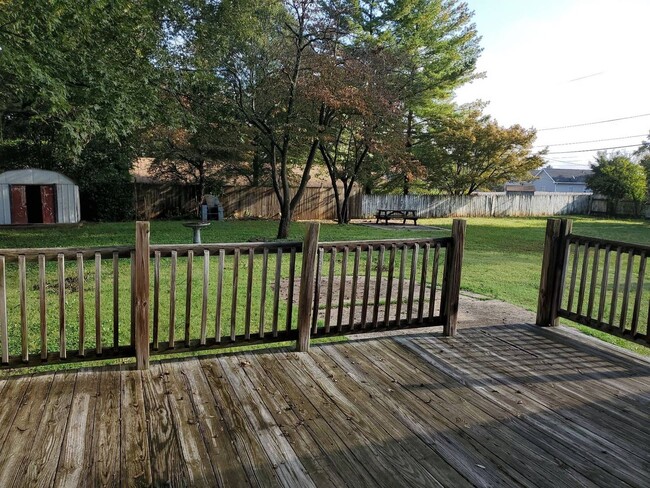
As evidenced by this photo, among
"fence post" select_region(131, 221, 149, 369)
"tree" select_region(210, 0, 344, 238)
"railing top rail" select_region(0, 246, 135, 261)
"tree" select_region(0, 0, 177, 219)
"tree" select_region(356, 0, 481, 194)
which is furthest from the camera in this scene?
"tree" select_region(356, 0, 481, 194)

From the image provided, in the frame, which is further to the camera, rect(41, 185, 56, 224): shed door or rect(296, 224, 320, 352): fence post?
rect(41, 185, 56, 224): shed door

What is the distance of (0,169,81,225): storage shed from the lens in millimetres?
13102

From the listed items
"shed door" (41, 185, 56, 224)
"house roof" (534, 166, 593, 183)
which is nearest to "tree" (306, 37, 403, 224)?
"shed door" (41, 185, 56, 224)

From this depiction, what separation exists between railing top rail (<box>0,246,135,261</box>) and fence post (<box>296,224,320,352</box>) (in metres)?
1.17

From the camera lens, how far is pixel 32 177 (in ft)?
43.9

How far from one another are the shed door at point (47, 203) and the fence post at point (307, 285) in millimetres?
13283

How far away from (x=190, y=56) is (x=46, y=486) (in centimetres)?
936

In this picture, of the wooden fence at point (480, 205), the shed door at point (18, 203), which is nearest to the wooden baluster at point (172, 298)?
the shed door at point (18, 203)

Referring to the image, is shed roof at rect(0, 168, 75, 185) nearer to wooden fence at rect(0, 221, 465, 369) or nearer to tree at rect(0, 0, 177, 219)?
tree at rect(0, 0, 177, 219)

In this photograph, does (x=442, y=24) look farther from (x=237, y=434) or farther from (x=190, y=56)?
(x=237, y=434)

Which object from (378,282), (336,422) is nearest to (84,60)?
(378,282)

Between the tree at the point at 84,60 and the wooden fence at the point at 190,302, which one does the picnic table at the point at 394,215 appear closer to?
the tree at the point at 84,60

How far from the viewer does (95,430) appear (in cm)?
214

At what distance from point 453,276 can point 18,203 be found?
1405cm
